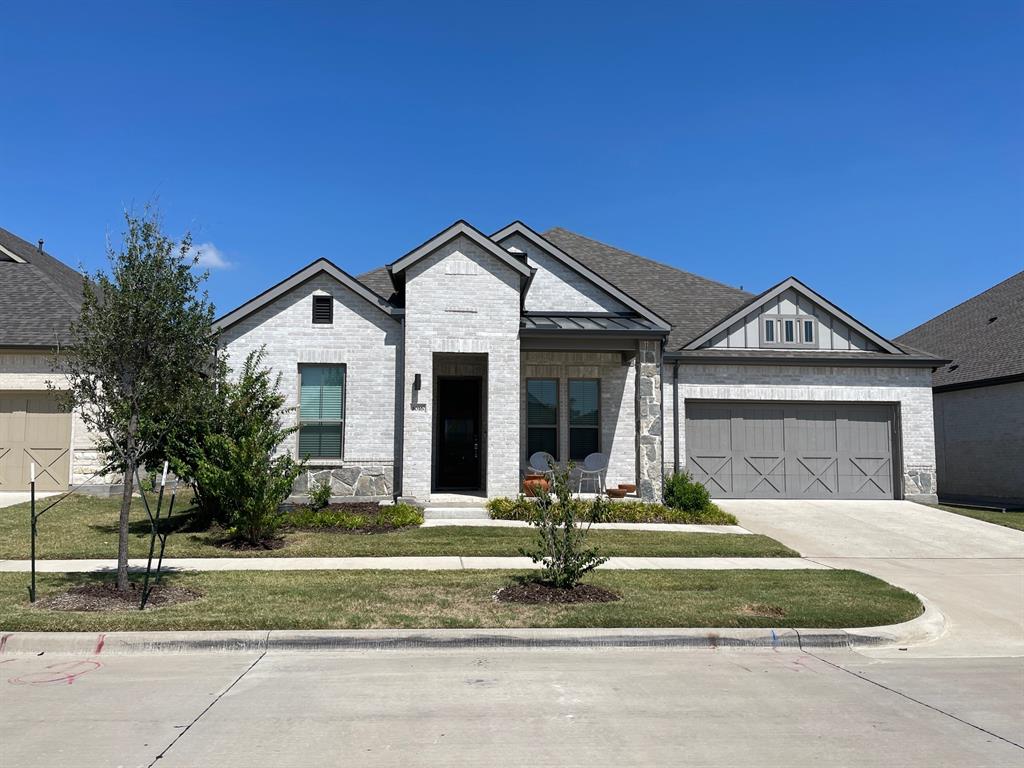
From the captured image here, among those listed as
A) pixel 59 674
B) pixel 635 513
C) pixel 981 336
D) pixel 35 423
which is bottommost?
pixel 59 674

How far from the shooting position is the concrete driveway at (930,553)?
830 cm

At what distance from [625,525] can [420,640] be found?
8355 millimetres

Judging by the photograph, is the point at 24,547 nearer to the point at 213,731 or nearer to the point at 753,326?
the point at 213,731

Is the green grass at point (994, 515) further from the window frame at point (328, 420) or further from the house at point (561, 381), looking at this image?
the window frame at point (328, 420)

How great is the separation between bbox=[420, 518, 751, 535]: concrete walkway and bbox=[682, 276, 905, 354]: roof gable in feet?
18.6

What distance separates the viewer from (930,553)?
1323 cm

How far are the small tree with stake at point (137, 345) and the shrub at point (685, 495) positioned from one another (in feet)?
35.6

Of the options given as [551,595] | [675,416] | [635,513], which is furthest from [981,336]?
[551,595]

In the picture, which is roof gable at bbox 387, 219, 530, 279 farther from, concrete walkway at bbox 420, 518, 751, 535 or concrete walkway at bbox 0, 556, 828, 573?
concrete walkway at bbox 0, 556, 828, 573

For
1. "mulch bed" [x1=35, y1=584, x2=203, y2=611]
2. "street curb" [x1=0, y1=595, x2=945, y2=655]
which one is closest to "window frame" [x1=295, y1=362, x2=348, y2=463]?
"mulch bed" [x1=35, y1=584, x2=203, y2=611]

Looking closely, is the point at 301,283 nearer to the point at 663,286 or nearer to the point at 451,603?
the point at 451,603

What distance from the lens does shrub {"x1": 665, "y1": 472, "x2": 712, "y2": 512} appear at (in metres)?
16.2

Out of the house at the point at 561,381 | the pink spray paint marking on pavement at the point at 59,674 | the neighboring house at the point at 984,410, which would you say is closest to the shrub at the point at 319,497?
the house at the point at 561,381

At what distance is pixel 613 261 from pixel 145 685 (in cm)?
2099
